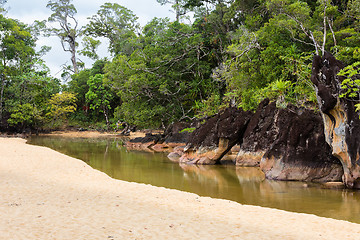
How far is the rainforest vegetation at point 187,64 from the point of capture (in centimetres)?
1889

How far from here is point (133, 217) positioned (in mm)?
6328

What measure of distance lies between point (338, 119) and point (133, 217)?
318 inches

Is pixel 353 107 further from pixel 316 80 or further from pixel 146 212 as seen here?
pixel 146 212

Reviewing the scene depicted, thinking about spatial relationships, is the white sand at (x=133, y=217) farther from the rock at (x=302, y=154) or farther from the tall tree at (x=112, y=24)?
the tall tree at (x=112, y=24)

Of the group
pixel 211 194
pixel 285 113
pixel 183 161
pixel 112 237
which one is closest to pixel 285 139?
pixel 285 113

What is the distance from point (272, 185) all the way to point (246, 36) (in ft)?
42.3

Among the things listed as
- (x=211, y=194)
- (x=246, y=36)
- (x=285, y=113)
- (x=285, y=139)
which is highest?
(x=246, y=36)

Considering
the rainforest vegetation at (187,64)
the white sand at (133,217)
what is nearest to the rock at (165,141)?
the rainforest vegetation at (187,64)

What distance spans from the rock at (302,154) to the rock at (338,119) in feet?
2.70

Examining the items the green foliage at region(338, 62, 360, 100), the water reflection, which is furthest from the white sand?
the green foliage at region(338, 62, 360, 100)

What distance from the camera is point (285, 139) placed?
12469 millimetres

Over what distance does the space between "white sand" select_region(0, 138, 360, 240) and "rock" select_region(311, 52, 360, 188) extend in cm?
438

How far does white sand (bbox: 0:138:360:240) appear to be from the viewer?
532 cm

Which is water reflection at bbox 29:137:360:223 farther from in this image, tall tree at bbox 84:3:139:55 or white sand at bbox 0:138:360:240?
tall tree at bbox 84:3:139:55
